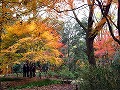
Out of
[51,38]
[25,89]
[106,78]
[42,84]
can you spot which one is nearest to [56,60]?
[51,38]

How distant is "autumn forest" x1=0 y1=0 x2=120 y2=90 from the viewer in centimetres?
834

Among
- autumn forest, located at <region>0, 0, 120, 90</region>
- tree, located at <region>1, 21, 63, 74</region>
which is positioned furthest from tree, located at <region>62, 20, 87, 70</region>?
tree, located at <region>1, 21, 63, 74</region>

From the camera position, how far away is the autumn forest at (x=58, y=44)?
834 cm

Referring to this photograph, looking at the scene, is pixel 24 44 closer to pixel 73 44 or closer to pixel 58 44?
pixel 58 44

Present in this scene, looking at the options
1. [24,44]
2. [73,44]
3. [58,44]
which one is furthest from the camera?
[73,44]

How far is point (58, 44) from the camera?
27.1 metres

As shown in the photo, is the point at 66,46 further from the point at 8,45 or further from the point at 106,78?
the point at 106,78

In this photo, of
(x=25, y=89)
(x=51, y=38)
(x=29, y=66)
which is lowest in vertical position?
(x=25, y=89)

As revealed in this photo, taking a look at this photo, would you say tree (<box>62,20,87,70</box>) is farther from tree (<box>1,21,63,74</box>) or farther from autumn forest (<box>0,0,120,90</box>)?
tree (<box>1,21,63,74</box>)

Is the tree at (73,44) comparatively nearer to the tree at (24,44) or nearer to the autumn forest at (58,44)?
the autumn forest at (58,44)

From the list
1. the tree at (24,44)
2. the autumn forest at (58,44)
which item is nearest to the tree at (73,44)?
the autumn forest at (58,44)

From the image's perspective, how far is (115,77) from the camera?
714cm

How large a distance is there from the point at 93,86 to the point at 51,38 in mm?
15336

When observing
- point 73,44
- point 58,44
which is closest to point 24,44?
point 58,44
